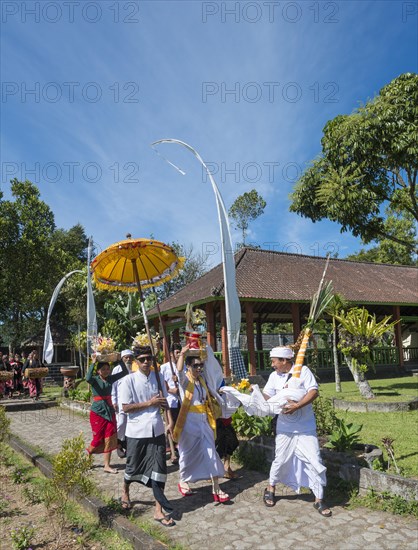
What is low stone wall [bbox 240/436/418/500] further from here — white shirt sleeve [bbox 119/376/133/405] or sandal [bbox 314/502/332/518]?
white shirt sleeve [bbox 119/376/133/405]

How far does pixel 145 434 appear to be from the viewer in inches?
199

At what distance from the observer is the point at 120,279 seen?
6832mm

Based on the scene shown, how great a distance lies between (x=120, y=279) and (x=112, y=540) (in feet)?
11.2

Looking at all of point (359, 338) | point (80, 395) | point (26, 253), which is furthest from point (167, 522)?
point (26, 253)

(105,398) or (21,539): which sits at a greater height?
(105,398)

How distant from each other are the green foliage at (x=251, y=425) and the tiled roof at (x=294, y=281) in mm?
9096

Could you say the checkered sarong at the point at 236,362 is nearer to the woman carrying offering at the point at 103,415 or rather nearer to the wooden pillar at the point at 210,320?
the woman carrying offering at the point at 103,415

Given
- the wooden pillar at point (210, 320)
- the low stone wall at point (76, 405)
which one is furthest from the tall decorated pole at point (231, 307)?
the wooden pillar at point (210, 320)

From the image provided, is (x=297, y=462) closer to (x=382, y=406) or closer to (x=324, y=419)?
(x=324, y=419)

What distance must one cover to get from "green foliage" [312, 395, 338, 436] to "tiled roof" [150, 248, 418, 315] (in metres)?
9.64

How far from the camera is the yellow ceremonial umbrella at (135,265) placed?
587 centimetres

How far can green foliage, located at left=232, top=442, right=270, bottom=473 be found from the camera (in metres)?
6.36

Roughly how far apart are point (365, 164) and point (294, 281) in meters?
8.28

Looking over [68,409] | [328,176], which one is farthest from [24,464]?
[328,176]
